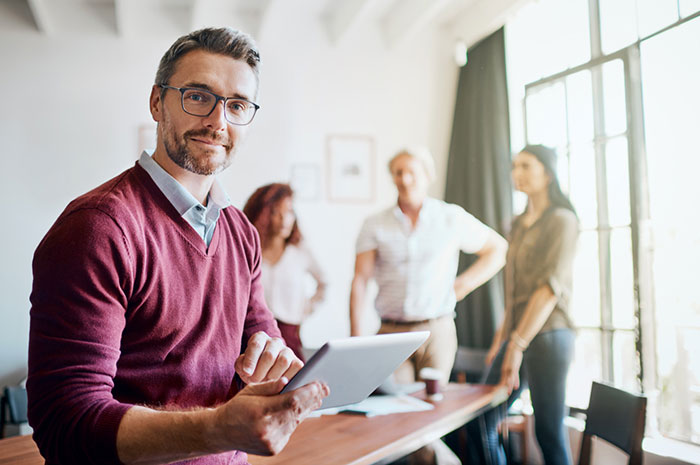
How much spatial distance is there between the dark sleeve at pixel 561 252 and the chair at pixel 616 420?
910 millimetres

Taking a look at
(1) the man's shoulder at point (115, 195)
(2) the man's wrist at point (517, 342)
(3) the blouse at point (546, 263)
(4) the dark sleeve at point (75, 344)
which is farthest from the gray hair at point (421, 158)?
(4) the dark sleeve at point (75, 344)

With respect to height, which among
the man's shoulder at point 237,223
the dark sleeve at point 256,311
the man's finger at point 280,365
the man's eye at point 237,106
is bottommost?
the man's finger at point 280,365

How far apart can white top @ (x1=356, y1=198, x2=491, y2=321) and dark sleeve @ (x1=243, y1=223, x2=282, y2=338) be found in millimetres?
2002

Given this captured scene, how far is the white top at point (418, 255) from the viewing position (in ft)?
11.1

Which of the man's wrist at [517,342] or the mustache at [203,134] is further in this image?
the man's wrist at [517,342]

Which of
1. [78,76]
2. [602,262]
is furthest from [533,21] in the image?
[78,76]

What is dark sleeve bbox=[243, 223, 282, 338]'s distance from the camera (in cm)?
140

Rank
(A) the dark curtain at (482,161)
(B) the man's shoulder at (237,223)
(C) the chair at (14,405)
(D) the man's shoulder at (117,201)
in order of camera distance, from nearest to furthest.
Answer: (D) the man's shoulder at (117,201) < (B) the man's shoulder at (237,223) < (C) the chair at (14,405) < (A) the dark curtain at (482,161)

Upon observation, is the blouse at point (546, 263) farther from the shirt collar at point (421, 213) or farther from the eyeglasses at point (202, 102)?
the eyeglasses at point (202, 102)

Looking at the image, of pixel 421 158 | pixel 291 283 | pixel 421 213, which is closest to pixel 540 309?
pixel 421 213

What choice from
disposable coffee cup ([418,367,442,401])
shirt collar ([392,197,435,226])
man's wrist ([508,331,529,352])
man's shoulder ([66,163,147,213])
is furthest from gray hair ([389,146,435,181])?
man's shoulder ([66,163,147,213])

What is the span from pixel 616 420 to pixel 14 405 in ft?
8.73

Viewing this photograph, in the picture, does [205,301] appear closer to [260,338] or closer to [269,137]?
[260,338]

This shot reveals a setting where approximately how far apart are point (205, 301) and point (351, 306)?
2396mm
